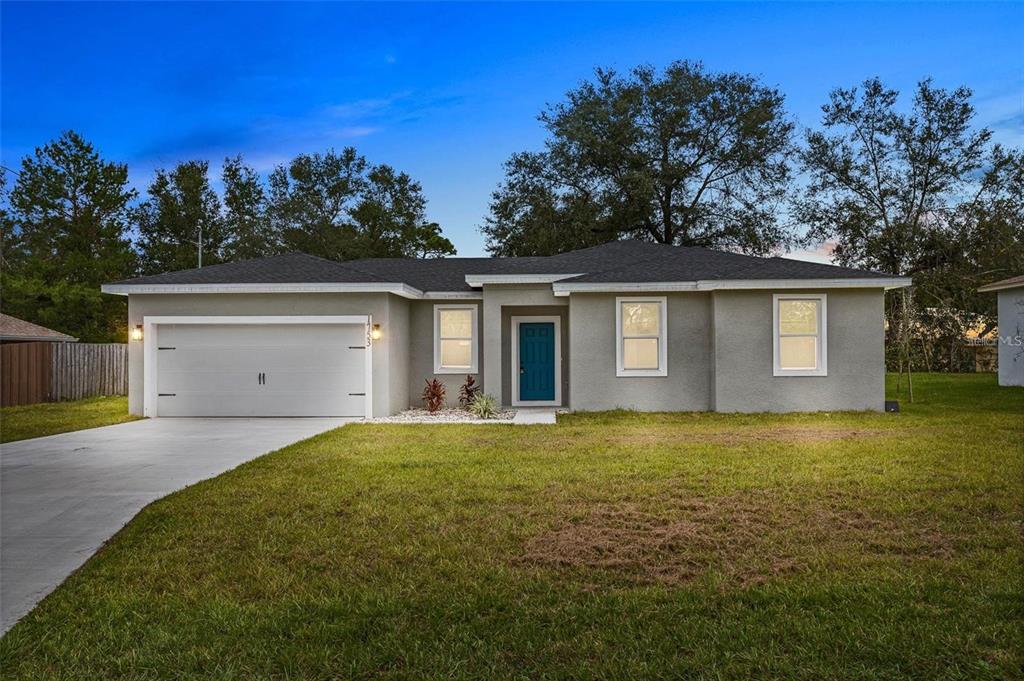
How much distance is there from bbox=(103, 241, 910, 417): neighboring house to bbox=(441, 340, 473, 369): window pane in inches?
47.2

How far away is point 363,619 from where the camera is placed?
154 inches

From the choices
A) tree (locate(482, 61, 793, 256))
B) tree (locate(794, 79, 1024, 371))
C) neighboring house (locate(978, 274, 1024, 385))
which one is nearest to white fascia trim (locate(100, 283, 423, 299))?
tree (locate(482, 61, 793, 256))

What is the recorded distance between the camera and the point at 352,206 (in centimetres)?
3678

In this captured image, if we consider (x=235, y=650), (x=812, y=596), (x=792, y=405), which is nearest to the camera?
(x=235, y=650)

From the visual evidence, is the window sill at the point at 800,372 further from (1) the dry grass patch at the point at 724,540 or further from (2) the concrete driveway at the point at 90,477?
(2) the concrete driveway at the point at 90,477

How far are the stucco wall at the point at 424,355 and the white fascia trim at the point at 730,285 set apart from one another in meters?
2.84

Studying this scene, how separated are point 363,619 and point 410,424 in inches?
345

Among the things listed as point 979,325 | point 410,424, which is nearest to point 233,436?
point 410,424

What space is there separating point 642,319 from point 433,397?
4555 mm

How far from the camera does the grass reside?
12234 mm

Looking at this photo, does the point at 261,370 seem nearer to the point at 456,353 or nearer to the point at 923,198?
the point at 456,353

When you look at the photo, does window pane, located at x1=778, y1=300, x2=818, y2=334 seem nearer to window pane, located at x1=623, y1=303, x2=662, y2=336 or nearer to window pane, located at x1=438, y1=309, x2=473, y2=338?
window pane, located at x1=623, y1=303, x2=662, y2=336

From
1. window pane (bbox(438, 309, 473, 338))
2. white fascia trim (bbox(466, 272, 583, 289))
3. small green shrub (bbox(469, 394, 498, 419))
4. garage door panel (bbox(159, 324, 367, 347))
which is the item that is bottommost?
small green shrub (bbox(469, 394, 498, 419))

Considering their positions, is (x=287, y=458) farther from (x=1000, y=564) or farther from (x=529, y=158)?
(x=529, y=158)
